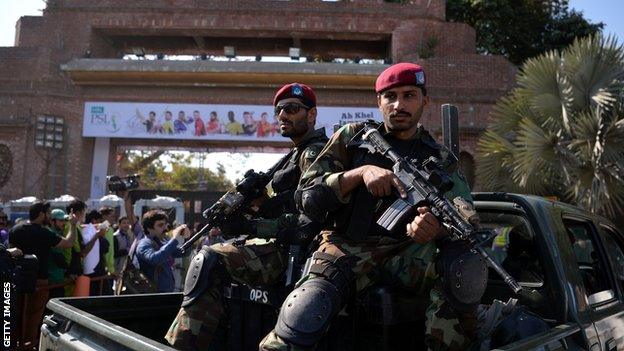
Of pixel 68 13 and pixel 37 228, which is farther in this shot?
pixel 68 13

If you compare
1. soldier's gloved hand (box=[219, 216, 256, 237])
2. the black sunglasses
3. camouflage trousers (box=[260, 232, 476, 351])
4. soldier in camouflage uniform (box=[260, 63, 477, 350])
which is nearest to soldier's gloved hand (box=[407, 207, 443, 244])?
soldier in camouflage uniform (box=[260, 63, 477, 350])

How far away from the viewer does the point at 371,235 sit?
225cm

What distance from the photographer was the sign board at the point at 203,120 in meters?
17.2

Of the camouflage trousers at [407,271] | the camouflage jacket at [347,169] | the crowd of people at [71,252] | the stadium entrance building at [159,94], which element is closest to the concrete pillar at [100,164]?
the stadium entrance building at [159,94]

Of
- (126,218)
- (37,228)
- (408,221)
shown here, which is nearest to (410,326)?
(408,221)

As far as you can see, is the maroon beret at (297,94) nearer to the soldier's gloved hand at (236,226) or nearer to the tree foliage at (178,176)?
the soldier's gloved hand at (236,226)

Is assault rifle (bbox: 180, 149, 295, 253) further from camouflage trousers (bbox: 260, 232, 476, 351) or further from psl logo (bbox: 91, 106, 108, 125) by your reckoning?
psl logo (bbox: 91, 106, 108, 125)

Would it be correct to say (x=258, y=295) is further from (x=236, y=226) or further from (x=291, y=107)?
(x=291, y=107)

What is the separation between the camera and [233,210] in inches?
117

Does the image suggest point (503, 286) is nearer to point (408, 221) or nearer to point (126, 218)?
point (408, 221)

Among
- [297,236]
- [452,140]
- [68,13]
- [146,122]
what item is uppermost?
[68,13]

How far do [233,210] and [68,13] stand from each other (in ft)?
64.5

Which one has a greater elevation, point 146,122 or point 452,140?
point 146,122

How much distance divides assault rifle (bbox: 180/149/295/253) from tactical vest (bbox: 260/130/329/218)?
63 mm
